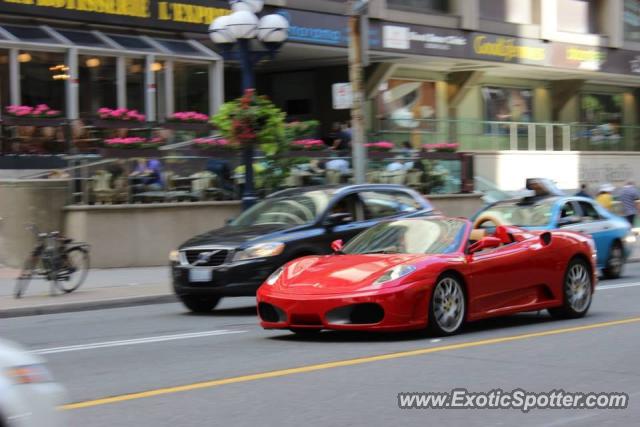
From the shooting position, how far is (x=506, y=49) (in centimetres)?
3503

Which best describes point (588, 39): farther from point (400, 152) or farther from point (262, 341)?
point (262, 341)

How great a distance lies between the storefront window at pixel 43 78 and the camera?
23.8 meters

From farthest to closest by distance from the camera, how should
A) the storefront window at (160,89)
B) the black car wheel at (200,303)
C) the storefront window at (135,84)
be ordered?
the storefront window at (160,89)
the storefront window at (135,84)
the black car wheel at (200,303)

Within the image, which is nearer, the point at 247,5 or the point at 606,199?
the point at 247,5

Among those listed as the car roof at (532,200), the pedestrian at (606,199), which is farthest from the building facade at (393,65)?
the car roof at (532,200)

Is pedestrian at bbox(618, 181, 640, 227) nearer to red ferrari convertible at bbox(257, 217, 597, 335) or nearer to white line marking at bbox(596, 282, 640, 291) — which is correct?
white line marking at bbox(596, 282, 640, 291)

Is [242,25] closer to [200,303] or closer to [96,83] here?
[200,303]

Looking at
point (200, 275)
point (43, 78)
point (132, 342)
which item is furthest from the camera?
point (43, 78)

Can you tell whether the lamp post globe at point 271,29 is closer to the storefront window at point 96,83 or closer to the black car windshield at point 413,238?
the storefront window at point 96,83

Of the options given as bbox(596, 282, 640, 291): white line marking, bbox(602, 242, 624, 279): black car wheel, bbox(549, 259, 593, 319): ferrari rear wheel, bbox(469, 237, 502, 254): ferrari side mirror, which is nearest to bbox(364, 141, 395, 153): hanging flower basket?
bbox(602, 242, 624, 279): black car wheel

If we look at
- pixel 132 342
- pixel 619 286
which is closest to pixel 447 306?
pixel 132 342

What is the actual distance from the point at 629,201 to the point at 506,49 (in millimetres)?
9367

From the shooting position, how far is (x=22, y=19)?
78.3 ft

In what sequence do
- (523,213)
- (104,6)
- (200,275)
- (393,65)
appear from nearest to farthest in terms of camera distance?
(200,275) → (523,213) → (104,6) → (393,65)
